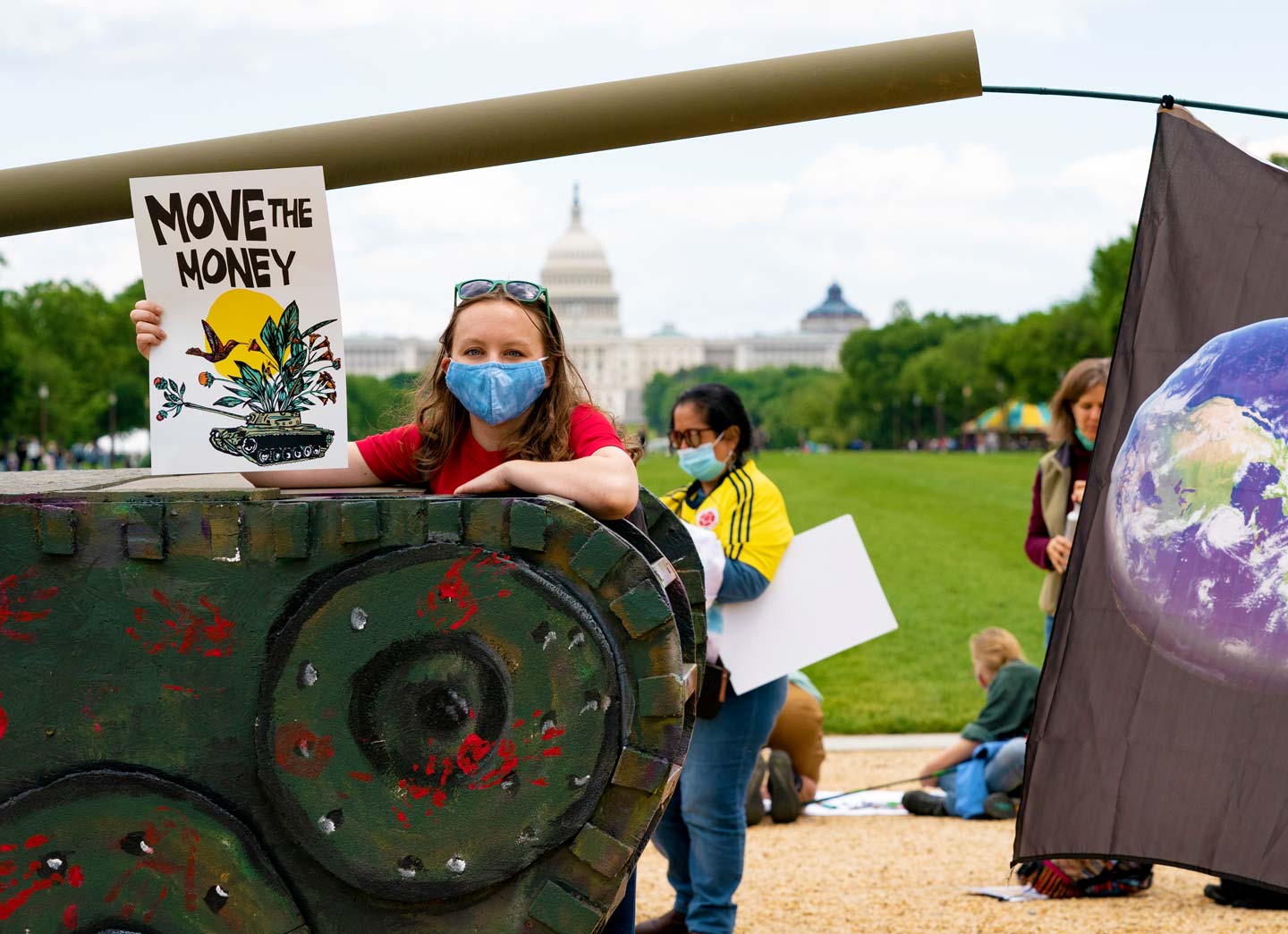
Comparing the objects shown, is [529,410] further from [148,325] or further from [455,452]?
[148,325]

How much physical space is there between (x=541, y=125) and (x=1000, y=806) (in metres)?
5.50

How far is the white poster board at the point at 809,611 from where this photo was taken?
5.80 m

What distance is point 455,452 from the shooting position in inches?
153

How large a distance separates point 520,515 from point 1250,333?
7.48 ft

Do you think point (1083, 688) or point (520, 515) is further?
point (1083, 688)

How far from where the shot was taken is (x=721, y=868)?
18.0 feet

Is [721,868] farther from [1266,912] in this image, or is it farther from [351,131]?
[351,131]

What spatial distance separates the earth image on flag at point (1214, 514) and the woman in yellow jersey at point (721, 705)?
4.81 feet

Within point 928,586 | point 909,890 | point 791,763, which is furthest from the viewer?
point 928,586

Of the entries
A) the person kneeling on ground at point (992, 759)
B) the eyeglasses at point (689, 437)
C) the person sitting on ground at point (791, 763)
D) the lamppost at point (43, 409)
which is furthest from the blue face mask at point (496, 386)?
the lamppost at point (43, 409)

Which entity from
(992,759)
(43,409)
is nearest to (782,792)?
(992,759)

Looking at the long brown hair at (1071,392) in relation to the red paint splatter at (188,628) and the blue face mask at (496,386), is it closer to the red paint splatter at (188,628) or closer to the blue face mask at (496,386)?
the blue face mask at (496,386)

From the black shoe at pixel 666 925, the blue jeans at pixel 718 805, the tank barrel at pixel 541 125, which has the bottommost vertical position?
the black shoe at pixel 666 925

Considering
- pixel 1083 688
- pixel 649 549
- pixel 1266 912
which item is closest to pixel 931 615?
pixel 1266 912
